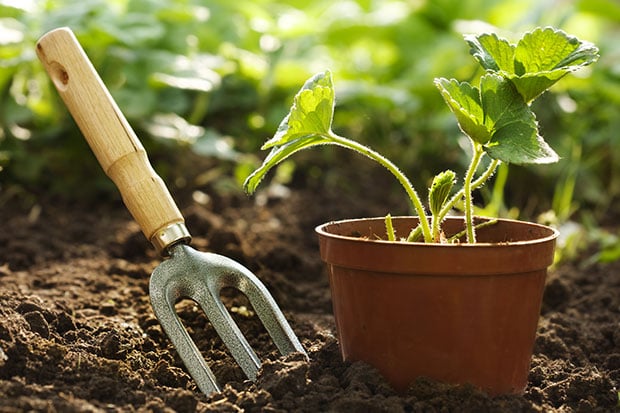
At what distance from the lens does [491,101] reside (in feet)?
4.63

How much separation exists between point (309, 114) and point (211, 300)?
430 millimetres

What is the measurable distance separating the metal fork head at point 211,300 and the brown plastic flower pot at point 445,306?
8.1 inches

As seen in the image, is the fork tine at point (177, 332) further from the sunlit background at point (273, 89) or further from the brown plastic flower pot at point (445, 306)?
the sunlit background at point (273, 89)

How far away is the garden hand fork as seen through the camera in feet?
5.20

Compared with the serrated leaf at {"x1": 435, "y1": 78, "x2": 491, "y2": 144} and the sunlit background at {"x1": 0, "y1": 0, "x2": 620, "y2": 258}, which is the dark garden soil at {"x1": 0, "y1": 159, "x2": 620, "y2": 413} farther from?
the serrated leaf at {"x1": 435, "y1": 78, "x2": 491, "y2": 144}

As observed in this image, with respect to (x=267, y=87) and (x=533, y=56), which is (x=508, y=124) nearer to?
(x=533, y=56)

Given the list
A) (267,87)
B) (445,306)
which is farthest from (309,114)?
(267,87)

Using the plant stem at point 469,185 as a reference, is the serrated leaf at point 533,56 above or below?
above

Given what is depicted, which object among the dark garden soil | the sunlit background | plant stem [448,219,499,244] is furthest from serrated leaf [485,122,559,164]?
the sunlit background

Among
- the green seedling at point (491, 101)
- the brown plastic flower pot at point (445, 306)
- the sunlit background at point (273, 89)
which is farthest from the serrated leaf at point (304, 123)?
the sunlit background at point (273, 89)

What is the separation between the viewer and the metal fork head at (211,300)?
1.52m

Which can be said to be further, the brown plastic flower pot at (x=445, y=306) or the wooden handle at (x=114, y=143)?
the wooden handle at (x=114, y=143)

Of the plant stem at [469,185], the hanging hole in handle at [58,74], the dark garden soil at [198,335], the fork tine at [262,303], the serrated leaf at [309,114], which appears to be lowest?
the dark garden soil at [198,335]

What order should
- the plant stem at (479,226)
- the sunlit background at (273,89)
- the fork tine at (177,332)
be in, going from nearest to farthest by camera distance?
the fork tine at (177,332)
the plant stem at (479,226)
the sunlit background at (273,89)
